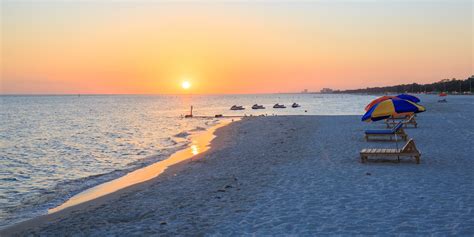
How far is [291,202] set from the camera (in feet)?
28.8

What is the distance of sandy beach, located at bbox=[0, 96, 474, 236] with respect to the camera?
7203 mm

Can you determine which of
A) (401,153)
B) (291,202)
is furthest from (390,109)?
(291,202)

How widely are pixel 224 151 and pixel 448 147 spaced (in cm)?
959

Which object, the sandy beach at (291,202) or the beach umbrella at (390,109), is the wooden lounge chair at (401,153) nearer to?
the sandy beach at (291,202)

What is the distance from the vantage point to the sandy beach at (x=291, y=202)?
23.6 feet

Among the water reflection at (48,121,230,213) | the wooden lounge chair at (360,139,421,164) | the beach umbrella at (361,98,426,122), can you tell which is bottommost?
the water reflection at (48,121,230,213)

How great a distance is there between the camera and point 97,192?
12195mm

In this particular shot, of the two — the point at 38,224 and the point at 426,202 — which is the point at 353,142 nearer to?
the point at 426,202

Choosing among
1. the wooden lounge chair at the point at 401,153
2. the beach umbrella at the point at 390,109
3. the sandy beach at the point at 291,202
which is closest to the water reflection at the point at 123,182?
the sandy beach at the point at 291,202

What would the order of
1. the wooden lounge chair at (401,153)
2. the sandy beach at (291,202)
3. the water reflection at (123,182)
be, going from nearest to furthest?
1. the sandy beach at (291,202)
2. the water reflection at (123,182)
3. the wooden lounge chair at (401,153)

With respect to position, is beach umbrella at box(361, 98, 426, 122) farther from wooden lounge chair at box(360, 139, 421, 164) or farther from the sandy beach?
the sandy beach

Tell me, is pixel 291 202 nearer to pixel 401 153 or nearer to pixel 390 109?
pixel 390 109

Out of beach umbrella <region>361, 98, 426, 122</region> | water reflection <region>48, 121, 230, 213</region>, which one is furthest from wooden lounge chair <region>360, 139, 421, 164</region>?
water reflection <region>48, 121, 230, 213</region>

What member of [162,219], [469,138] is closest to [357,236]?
[162,219]
